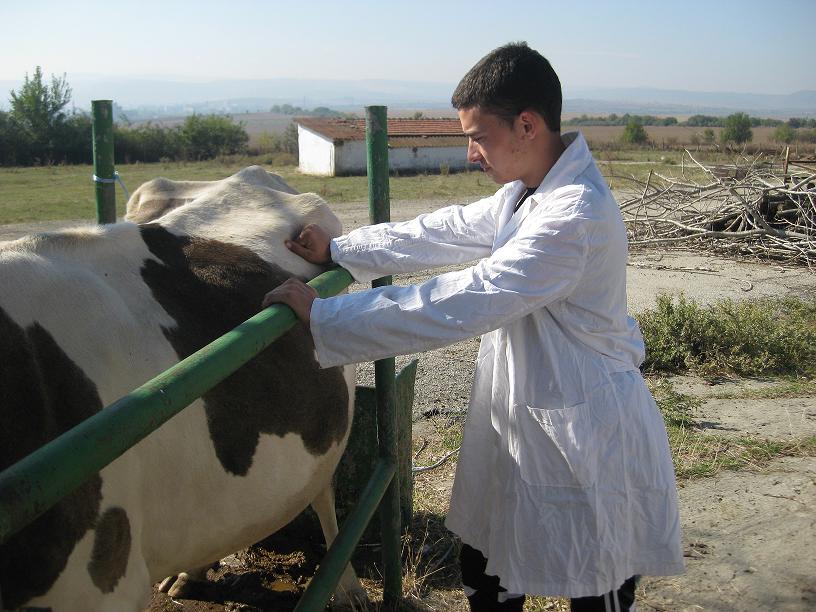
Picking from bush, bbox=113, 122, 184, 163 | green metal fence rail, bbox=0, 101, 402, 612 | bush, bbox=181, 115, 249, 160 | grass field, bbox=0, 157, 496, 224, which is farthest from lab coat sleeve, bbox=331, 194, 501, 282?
bush, bbox=181, 115, 249, 160

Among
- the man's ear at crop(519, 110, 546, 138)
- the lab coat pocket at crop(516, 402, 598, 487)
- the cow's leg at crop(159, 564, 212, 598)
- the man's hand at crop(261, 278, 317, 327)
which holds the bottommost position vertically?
the cow's leg at crop(159, 564, 212, 598)

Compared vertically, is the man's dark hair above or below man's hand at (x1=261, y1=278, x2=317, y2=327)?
above

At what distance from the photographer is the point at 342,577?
3008mm

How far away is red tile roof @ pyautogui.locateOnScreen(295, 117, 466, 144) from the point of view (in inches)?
1213

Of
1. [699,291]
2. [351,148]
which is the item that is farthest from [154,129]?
[699,291]

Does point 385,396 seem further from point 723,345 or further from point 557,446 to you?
point 723,345

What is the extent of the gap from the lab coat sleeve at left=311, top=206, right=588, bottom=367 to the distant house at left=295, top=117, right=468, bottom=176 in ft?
92.1

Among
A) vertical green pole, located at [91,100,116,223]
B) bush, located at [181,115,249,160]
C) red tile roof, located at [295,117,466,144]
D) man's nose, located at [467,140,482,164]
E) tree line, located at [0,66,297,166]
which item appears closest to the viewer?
man's nose, located at [467,140,482,164]

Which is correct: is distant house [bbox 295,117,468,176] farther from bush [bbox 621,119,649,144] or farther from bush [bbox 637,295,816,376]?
bush [bbox 637,295,816,376]

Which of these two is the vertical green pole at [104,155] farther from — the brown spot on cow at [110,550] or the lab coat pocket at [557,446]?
the lab coat pocket at [557,446]

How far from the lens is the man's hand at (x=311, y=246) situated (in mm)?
2668

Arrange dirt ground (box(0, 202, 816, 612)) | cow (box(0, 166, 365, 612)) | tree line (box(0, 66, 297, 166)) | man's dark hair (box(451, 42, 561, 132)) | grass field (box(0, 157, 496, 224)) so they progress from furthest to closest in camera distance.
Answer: tree line (box(0, 66, 297, 166)), grass field (box(0, 157, 496, 224)), dirt ground (box(0, 202, 816, 612)), man's dark hair (box(451, 42, 561, 132)), cow (box(0, 166, 365, 612))

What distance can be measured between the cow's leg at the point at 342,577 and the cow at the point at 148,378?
357 mm

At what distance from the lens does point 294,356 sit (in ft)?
7.99
